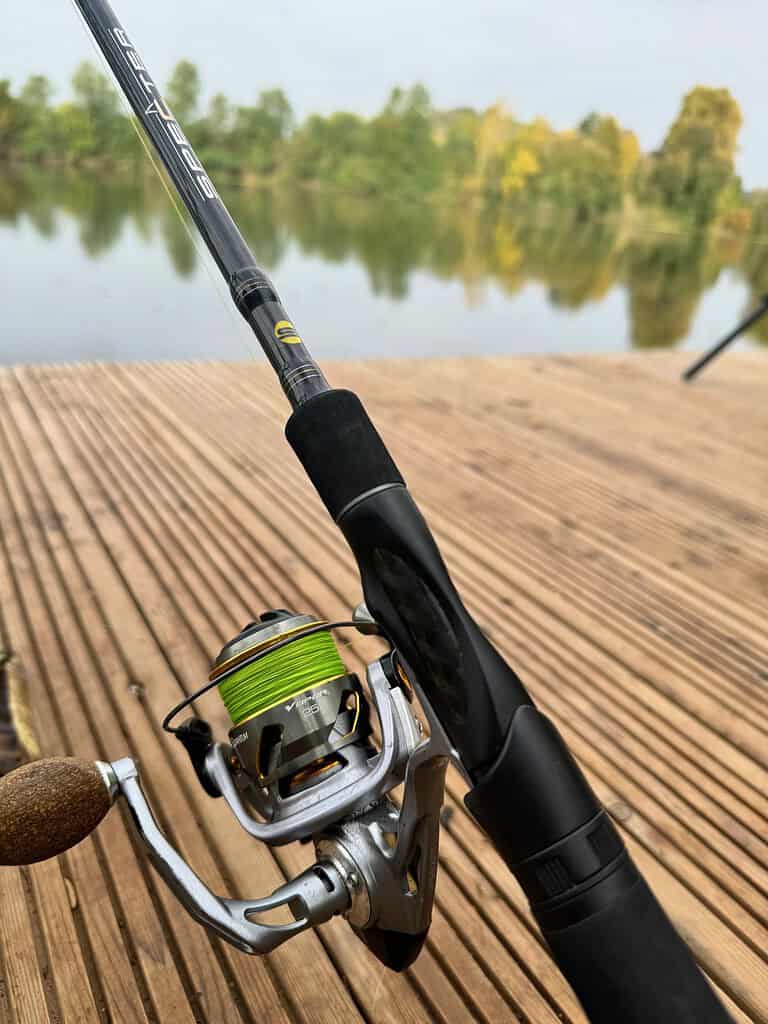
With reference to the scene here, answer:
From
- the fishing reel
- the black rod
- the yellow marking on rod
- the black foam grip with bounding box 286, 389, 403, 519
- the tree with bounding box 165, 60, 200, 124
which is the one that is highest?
the tree with bounding box 165, 60, 200, 124

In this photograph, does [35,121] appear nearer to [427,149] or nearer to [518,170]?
[427,149]

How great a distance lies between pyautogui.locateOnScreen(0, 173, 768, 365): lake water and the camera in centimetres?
884

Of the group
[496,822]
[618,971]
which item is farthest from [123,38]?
[618,971]

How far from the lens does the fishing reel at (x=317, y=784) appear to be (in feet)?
2.53

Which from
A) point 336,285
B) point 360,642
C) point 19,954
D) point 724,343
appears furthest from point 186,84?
point 19,954

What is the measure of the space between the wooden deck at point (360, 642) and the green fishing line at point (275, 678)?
1.36 ft

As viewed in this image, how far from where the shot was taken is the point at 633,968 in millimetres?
604

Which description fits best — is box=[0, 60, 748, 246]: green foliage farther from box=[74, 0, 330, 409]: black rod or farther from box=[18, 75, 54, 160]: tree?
box=[74, 0, 330, 409]: black rod

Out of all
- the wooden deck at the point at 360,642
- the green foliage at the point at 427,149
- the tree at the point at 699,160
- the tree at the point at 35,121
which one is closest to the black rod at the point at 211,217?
the wooden deck at the point at 360,642

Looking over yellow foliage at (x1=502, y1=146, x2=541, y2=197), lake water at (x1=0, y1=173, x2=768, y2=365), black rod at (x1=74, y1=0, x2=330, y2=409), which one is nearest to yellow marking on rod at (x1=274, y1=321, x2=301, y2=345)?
black rod at (x1=74, y1=0, x2=330, y2=409)

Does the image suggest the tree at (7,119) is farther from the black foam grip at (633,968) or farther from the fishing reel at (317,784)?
the black foam grip at (633,968)

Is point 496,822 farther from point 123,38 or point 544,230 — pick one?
point 544,230

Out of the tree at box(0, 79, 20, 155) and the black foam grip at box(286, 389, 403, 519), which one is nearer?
the black foam grip at box(286, 389, 403, 519)

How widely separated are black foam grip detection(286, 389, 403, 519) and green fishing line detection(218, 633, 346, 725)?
17cm
